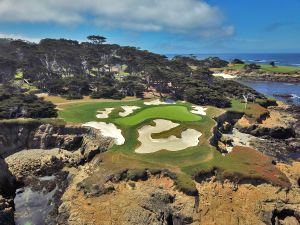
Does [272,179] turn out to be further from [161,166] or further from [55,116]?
[55,116]

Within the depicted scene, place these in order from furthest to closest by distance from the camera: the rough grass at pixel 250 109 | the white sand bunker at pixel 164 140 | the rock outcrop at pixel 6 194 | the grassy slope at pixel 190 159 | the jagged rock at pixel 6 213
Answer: the rough grass at pixel 250 109 < the white sand bunker at pixel 164 140 < the grassy slope at pixel 190 159 < the rock outcrop at pixel 6 194 < the jagged rock at pixel 6 213

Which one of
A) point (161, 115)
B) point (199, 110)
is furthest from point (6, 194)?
point (199, 110)

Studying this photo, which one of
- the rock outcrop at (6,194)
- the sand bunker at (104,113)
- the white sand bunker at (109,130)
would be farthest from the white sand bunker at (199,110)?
the rock outcrop at (6,194)

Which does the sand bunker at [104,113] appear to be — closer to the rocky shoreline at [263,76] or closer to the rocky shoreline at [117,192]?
the rocky shoreline at [117,192]

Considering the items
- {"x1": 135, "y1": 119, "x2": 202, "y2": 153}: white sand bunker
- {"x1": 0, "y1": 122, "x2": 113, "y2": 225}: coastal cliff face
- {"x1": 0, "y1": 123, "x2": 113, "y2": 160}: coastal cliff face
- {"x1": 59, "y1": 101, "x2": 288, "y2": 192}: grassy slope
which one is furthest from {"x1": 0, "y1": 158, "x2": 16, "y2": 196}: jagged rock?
{"x1": 135, "y1": 119, "x2": 202, "y2": 153}: white sand bunker

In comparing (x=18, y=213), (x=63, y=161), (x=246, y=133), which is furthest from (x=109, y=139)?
(x=246, y=133)

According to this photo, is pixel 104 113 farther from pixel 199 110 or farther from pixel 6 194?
pixel 6 194
